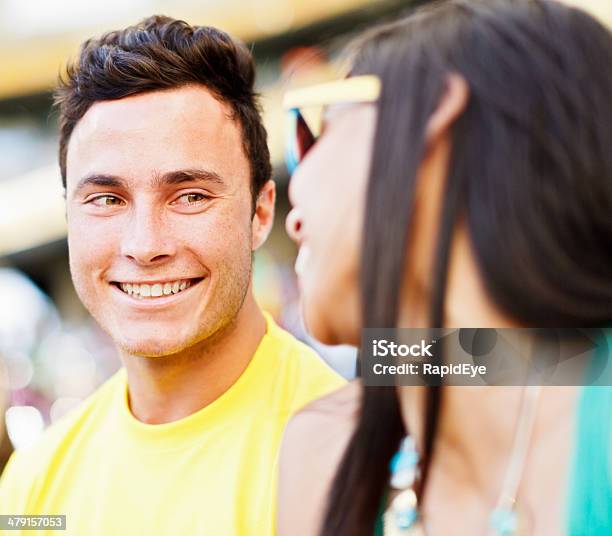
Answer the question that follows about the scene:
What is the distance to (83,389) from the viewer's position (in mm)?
2779

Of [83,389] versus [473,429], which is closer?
[473,429]

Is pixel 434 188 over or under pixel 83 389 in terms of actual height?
under

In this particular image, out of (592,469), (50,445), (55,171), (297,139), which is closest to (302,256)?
(297,139)

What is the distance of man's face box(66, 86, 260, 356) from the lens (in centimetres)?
Answer: 115

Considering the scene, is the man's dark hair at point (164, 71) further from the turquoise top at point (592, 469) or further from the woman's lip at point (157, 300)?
the turquoise top at point (592, 469)

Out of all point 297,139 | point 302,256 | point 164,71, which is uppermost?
point 164,71

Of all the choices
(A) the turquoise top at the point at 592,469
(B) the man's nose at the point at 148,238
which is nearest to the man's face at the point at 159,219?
(B) the man's nose at the point at 148,238

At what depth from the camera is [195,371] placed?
1233 millimetres

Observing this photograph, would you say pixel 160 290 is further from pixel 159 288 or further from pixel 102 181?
pixel 102 181

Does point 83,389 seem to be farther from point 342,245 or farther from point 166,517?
point 342,245

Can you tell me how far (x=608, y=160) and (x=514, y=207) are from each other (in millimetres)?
99

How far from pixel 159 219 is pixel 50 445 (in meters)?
0.43

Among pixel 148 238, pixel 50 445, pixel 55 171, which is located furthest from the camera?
pixel 55 171

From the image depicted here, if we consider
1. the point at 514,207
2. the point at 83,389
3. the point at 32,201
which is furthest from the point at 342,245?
the point at 32,201
